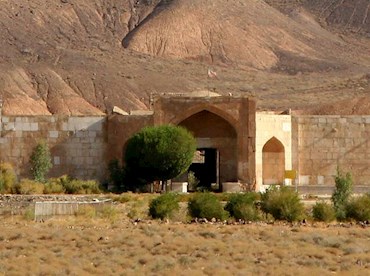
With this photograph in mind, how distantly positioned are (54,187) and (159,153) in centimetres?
443

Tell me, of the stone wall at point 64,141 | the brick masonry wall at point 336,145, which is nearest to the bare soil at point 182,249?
the brick masonry wall at point 336,145

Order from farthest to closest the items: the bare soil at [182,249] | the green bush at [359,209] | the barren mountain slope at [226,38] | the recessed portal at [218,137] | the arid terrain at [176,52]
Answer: the barren mountain slope at [226,38] → the arid terrain at [176,52] → the recessed portal at [218,137] → the green bush at [359,209] → the bare soil at [182,249]

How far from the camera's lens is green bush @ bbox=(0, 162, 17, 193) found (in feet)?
149

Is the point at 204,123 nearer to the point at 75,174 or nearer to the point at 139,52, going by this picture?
the point at 75,174

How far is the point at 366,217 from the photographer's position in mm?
33750

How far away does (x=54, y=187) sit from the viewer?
45.6 metres

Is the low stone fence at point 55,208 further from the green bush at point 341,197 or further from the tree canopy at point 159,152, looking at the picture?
the tree canopy at point 159,152

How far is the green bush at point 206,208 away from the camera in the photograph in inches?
1297

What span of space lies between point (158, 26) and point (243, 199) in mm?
83644

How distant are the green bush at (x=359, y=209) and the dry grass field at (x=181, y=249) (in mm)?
3323

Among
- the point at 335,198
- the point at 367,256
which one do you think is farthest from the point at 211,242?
the point at 335,198

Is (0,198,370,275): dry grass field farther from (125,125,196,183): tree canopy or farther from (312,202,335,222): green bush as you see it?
(125,125,196,183): tree canopy

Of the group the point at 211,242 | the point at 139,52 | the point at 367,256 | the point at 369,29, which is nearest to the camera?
the point at 367,256

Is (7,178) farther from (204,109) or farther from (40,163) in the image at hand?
(204,109)
